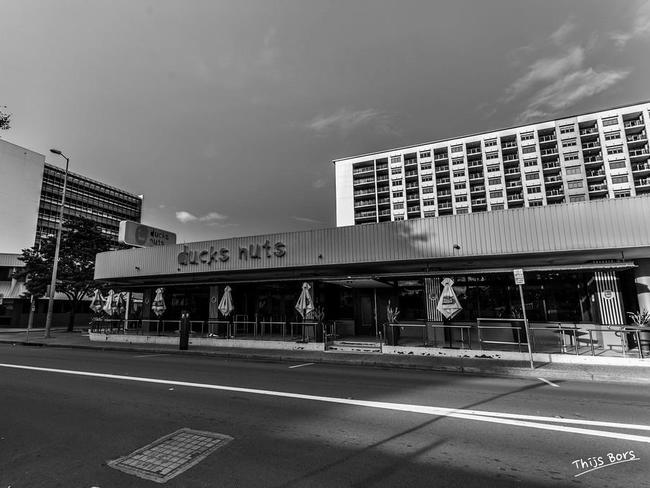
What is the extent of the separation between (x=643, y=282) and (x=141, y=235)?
105 feet

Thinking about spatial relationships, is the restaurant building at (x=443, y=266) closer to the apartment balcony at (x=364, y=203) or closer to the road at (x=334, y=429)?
the road at (x=334, y=429)

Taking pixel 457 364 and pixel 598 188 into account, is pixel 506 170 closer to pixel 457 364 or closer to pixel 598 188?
pixel 598 188

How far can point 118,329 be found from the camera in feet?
75.8

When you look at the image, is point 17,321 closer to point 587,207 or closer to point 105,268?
point 105,268

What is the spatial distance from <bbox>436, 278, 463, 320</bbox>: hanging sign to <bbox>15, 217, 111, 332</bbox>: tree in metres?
27.3

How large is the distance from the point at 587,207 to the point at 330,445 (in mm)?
13871

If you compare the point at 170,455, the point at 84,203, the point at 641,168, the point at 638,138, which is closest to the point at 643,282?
the point at 170,455

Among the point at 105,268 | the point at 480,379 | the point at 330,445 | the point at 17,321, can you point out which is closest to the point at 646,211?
the point at 480,379

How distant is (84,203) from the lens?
76.3 metres

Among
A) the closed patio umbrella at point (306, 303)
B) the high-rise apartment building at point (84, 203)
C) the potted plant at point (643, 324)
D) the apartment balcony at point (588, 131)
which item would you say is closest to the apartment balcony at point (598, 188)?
the apartment balcony at point (588, 131)

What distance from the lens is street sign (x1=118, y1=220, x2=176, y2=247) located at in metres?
29.3

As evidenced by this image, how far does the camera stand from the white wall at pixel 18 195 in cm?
5850

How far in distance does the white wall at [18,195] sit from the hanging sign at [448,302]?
224 ft

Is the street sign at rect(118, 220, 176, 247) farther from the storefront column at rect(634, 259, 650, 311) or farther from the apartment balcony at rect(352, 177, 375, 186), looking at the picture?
the apartment balcony at rect(352, 177, 375, 186)
